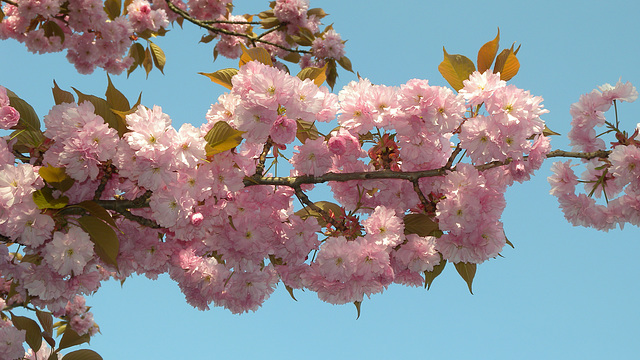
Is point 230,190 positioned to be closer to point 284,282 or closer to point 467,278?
point 284,282

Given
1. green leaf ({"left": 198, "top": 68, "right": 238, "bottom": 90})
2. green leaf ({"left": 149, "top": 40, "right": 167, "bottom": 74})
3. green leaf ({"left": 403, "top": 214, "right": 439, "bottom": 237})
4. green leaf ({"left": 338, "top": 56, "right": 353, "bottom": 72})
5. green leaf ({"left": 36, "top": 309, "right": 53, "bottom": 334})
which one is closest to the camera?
green leaf ({"left": 198, "top": 68, "right": 238, "bottom": 90})

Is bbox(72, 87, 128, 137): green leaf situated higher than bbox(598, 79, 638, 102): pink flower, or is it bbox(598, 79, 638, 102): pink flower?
bbox(598, 79, 638, 102): pink flower

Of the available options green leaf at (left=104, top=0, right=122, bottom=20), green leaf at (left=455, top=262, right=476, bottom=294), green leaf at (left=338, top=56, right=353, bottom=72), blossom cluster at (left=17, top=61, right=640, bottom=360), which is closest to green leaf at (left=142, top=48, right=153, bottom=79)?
green leaf at (left=104, top=0, right=122, bottom=20)

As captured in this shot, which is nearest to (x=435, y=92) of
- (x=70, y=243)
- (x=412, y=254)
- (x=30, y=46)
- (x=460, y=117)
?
(x=460, y=117)

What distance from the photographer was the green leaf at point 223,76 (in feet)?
6.69

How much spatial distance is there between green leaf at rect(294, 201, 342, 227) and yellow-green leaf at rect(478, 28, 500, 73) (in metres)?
0.88

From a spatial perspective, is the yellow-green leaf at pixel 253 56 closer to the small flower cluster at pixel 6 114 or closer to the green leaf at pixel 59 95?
the green leaf at pixel 59 95

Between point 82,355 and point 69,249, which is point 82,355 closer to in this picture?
point 82,355

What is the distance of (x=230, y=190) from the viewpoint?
197cm

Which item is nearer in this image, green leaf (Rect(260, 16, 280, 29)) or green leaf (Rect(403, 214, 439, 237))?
green leaf (Rect(403, 214, 439, 237))

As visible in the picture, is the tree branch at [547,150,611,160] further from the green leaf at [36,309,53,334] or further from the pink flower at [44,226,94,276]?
the green leaf at [36,309,53,334]

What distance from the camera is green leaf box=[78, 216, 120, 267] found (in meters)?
1.94

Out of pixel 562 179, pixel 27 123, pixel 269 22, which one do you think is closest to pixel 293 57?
pixel 269 22

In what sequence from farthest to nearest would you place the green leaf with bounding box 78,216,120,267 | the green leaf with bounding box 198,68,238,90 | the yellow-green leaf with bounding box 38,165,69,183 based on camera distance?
the green leaf with bounding box 198,68,238,90 → the green leaf with bounding box 78,216,120,267 → the yellow-green leaf with bounding box 38,165,69,183
